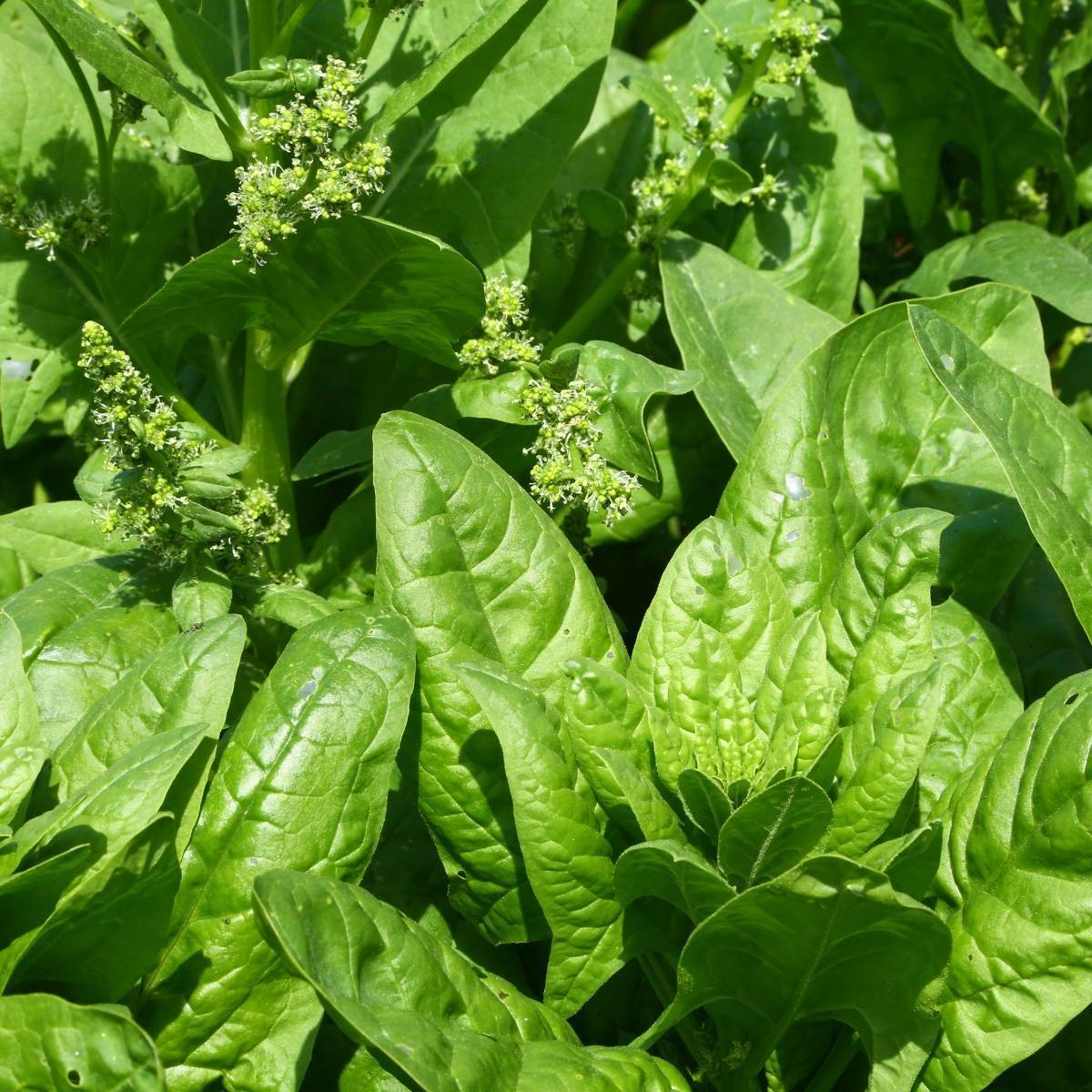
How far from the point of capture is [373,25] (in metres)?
2.21

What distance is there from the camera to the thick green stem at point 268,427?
2432 mm

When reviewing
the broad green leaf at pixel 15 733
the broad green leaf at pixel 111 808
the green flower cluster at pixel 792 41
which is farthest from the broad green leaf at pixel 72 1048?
the green flower cluster at pixel 792 41

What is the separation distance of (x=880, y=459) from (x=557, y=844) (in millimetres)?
1003

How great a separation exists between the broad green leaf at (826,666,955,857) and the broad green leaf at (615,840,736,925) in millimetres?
182

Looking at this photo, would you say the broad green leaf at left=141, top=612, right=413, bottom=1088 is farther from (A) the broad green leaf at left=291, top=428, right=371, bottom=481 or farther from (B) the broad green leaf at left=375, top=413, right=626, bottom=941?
(A) the broad green leaf at left=291, top=428, right=371, bottom=481

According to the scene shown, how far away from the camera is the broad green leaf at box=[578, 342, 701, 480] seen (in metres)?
2.26

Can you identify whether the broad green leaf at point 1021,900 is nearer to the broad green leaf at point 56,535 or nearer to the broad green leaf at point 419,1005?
the broad green leaf at point 419,1005

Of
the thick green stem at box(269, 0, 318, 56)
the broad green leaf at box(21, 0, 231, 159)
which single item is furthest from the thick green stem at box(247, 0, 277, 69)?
the broad green leaf at box(21, 0, 231, 159)

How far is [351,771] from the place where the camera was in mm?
1808

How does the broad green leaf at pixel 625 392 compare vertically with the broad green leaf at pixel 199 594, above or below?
above

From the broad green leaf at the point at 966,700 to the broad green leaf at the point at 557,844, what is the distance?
1.79ft

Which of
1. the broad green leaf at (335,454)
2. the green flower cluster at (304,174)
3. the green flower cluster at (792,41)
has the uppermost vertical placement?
the green flower cluster at (792,41)

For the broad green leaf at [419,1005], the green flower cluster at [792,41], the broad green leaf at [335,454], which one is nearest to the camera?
the broad green leaf at [419,1005]

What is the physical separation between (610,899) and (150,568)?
0.98m
